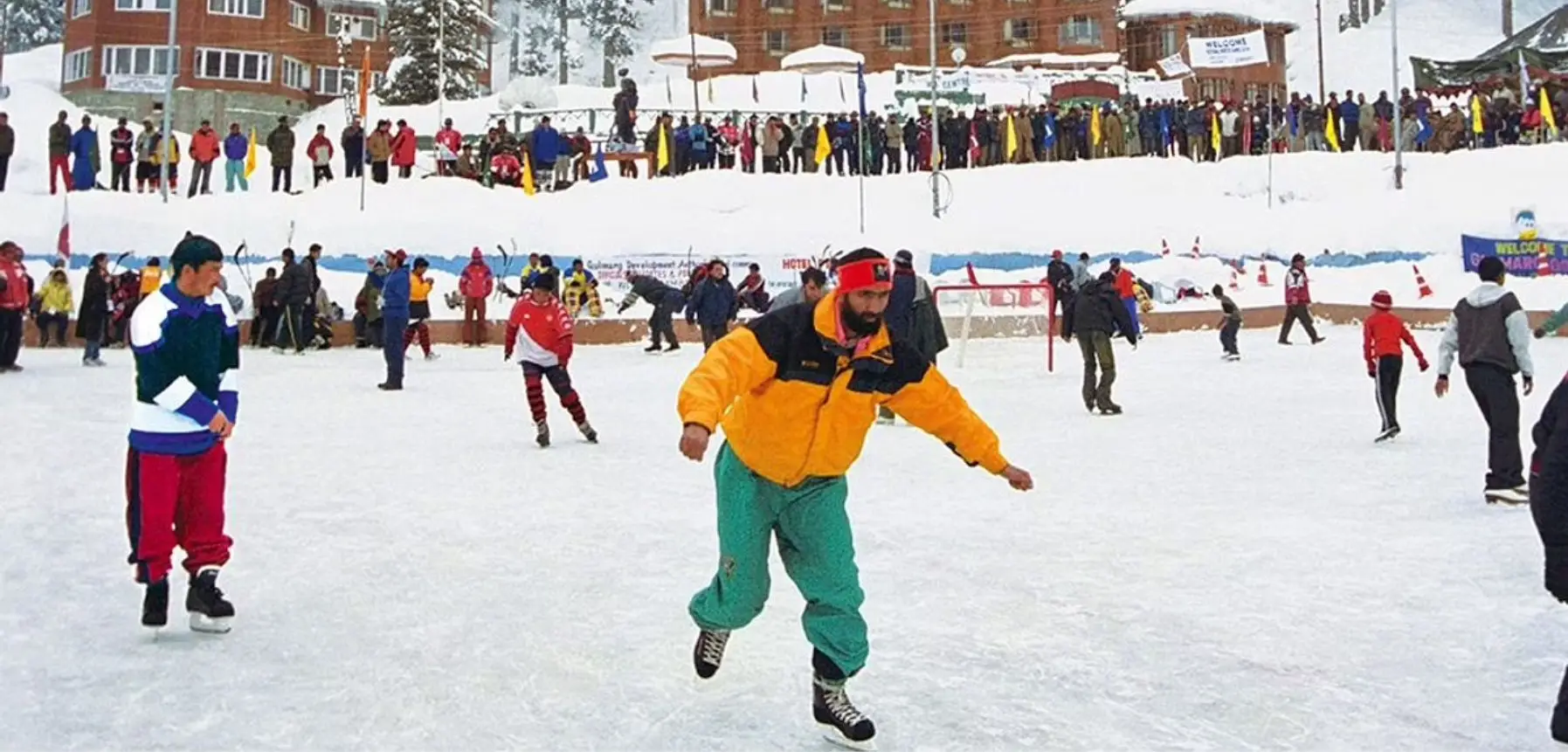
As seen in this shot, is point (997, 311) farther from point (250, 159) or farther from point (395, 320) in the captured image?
point (250, 159)

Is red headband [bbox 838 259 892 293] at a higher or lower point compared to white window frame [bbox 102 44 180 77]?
lower

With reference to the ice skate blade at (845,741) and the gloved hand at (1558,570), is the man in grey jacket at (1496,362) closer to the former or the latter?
the gloved hand at (1558,570)

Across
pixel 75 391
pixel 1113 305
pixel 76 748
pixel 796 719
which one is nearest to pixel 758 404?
pixel 796 719

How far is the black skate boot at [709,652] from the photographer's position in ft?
14.3

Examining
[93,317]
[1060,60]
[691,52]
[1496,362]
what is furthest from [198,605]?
[1060,60]

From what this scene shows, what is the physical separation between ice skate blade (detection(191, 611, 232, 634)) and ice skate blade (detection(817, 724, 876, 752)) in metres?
2.64

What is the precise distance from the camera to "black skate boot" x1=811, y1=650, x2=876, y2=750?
13.3ft

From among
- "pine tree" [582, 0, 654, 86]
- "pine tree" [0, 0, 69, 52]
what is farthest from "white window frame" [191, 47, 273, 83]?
"pine tree" [0, 0, 69, 52]

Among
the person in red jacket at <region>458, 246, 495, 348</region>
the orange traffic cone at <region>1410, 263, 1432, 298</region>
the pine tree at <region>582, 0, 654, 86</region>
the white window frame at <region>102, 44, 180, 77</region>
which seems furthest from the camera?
the pine tree at <region>582, 0, 654, 86</region>

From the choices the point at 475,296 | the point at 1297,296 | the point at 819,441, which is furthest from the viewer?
the point at 475,296

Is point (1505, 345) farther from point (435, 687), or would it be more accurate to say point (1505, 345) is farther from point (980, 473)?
point (435, 687)

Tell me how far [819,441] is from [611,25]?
260 ft

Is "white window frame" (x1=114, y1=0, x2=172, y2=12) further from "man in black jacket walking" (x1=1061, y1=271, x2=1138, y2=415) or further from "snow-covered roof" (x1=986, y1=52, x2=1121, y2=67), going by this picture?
"man in black jacket walking" (x1=1061, y1=271, x2=1138, y2=415)

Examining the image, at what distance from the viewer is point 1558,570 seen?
11.6 feet
